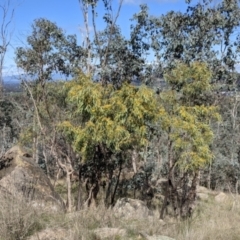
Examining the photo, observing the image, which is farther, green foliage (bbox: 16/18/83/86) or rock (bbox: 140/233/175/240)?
green foliage (bbox: 16/18/83/86)

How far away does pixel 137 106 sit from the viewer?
9195mm

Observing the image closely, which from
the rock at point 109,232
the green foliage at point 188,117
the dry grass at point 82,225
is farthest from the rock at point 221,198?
the rock at point 109,232

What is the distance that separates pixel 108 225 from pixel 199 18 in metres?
9.86

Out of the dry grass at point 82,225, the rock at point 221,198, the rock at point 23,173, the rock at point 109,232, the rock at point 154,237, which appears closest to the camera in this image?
the dry grass at point 82,225

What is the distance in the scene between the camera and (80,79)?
973 cm

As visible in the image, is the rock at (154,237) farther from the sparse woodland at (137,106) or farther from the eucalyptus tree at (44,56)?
the eucalyptus tree at (44,56)

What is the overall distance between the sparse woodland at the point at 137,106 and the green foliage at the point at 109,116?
0.02m

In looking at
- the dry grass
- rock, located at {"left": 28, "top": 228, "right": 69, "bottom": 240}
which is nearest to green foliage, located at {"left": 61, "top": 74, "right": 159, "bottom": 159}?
the dry grass

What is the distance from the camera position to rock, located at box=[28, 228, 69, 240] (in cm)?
500

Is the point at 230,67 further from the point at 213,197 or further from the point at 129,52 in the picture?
the point at 213,197

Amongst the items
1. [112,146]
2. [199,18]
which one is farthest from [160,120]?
[199,18]

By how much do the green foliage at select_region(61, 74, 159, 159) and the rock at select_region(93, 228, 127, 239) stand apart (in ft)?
12.1

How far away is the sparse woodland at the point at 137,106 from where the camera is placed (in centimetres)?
939

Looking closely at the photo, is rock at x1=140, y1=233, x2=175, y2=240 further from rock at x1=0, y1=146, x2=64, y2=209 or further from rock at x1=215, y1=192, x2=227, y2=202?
rock at x1=215, y1=192, x2=227, y2=202
